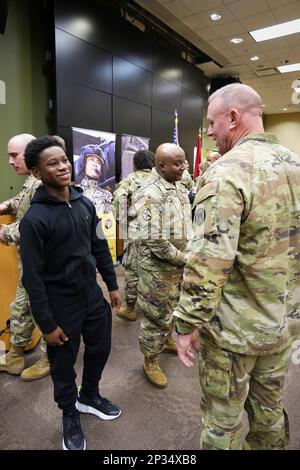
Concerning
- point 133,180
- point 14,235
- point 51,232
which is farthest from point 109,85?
point 51,232

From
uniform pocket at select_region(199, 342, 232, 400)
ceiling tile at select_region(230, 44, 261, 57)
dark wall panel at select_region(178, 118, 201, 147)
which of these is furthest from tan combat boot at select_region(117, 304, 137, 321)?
ceiling tile at select_region(230, 44, 261, 57)

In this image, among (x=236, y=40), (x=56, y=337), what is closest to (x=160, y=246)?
(x=56, y=337)

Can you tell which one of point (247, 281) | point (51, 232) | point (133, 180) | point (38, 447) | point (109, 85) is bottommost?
point (38, 447)

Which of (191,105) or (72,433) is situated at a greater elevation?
(191,105)

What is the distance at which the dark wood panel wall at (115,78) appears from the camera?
12.2 feet

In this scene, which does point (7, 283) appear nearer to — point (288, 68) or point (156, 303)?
point (156, 303)

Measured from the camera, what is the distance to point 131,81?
15.6 feet

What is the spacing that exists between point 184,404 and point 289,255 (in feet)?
4.03

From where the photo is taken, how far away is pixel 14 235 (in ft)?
5.91

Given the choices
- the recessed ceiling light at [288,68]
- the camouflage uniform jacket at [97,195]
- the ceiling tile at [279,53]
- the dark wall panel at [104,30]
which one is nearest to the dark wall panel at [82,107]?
the dark wall panel at [104,30]

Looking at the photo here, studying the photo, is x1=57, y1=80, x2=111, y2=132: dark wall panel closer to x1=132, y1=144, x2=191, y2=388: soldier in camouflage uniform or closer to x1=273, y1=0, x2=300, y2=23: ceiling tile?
x1=132, y1=144, x2=191, y2=388: soldier in camouflage uniform

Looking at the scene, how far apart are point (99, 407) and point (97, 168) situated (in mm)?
3157
